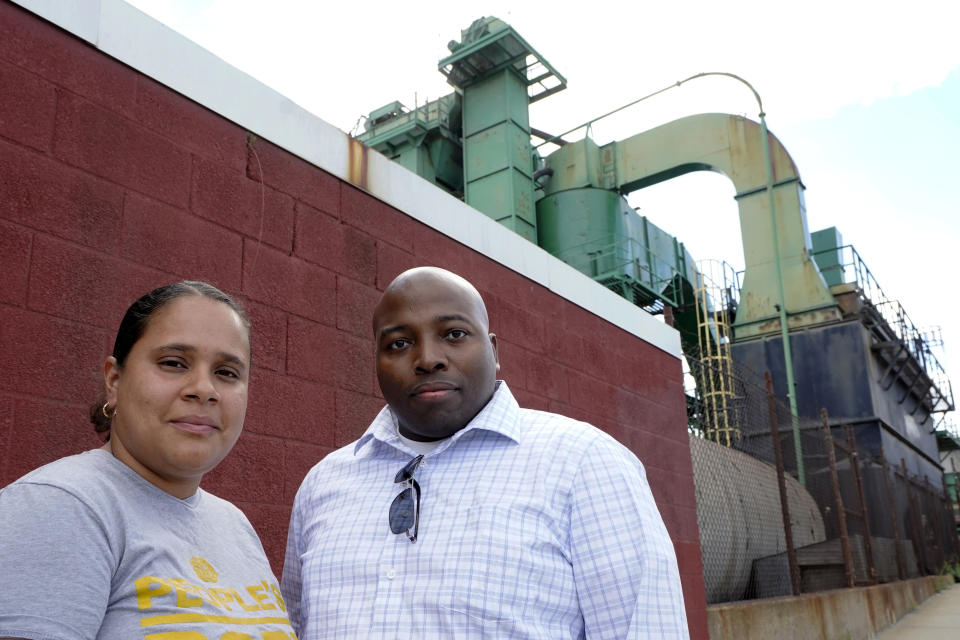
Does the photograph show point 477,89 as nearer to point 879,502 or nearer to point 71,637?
point 879,502

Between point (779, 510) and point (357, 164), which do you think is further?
point (779, 510)

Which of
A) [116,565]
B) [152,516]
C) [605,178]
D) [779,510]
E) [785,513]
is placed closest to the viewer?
[116,565]

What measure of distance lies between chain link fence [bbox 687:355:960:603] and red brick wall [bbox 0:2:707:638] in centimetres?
429

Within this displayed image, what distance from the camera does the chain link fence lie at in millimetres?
7938

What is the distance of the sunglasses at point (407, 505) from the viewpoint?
186 cm

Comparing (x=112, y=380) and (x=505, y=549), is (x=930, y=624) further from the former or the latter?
(x=112, y=380)

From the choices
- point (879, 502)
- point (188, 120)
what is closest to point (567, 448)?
point (188, 120)

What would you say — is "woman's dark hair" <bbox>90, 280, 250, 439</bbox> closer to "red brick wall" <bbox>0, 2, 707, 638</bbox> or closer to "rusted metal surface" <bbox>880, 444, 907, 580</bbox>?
"red brick wall" <bbox>0, 2, 707, 638</bbox>

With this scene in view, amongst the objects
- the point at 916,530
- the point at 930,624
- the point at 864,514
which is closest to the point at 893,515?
the point at 930,624

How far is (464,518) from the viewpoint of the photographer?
1.84 meters

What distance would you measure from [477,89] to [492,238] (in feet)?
42.3

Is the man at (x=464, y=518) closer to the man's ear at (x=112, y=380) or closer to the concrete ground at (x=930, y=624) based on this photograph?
the man's ear at (x=112, y=380)

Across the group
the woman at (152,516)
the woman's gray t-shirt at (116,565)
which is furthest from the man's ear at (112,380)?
the woman's gray t-shirt at (116,565)

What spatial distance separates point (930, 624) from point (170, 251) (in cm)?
1144
